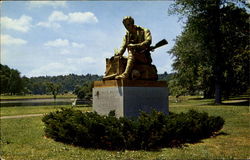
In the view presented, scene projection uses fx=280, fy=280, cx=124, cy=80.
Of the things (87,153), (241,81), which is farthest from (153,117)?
(241,81)

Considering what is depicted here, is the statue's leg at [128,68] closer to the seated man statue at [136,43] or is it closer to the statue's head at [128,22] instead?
the seated man statue at [136,43]

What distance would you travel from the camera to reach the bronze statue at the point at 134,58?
9.63m

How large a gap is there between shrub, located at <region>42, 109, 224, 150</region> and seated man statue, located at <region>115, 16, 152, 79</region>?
245 cm

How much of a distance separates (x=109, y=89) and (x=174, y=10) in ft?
67.5

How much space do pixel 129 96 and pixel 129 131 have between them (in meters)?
1.77

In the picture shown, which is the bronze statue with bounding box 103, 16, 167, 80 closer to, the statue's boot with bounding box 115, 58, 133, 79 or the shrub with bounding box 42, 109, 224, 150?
the statue's boot with bounding box 115, 58, 133, 79

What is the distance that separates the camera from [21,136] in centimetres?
1023

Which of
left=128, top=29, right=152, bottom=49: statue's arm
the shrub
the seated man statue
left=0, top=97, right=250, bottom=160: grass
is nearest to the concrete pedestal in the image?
the seated man statue

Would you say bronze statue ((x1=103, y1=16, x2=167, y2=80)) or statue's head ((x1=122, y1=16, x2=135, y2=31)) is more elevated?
statue's head ((x1=122, y1=16, x2=135, y2=31))

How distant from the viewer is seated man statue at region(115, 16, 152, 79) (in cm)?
981

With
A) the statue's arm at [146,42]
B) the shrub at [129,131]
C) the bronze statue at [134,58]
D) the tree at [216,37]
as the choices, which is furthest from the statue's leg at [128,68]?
the tree at [216,37]

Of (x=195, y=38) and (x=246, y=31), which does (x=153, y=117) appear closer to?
(x=195, y=38)

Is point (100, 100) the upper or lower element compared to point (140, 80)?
lower

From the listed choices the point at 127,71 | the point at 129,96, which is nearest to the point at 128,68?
the point at 127,71
